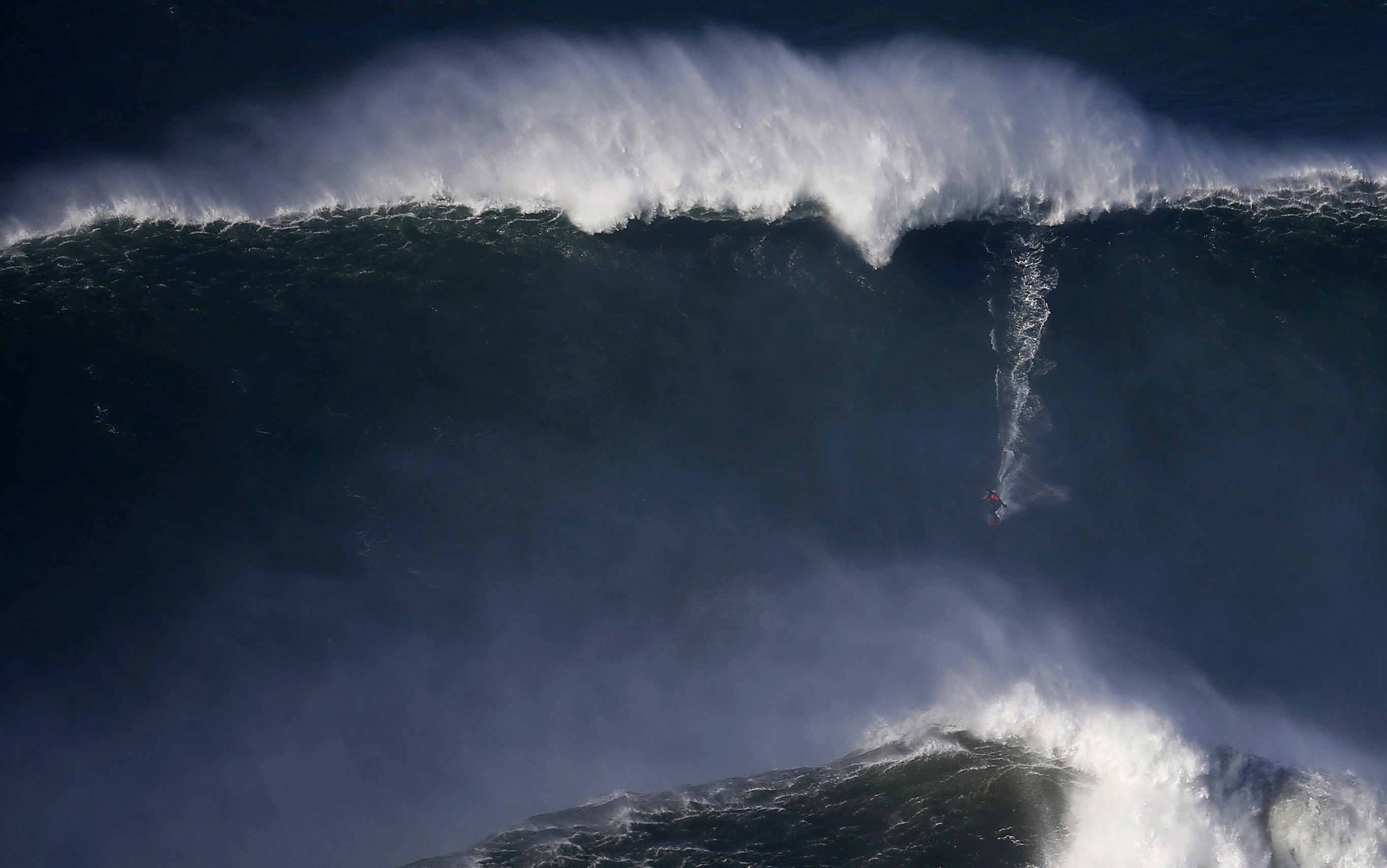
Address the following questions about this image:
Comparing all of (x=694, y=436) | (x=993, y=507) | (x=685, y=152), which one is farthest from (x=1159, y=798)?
(x=685, y=152)

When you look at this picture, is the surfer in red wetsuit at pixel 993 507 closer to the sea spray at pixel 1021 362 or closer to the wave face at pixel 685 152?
the sea spray at pixel 1021 362

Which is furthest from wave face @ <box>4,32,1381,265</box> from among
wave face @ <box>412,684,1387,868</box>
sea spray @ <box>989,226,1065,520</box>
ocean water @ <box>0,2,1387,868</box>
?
wave face @ <box>412,684,1387,868</box>

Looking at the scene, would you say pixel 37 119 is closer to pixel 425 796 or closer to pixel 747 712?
pixel 425 796

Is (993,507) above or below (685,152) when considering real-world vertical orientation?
below

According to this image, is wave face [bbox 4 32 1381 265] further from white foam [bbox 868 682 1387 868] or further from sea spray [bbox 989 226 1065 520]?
white foam [bbox 868 682 1387 868]

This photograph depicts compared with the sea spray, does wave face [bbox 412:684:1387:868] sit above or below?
below

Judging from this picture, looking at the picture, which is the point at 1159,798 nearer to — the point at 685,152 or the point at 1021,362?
the point at 1021,362

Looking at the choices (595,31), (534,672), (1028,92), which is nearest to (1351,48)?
(1028,92)
